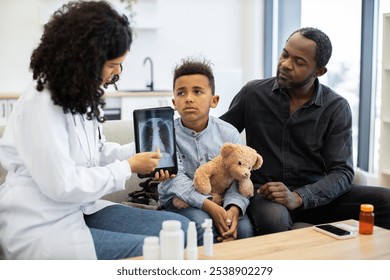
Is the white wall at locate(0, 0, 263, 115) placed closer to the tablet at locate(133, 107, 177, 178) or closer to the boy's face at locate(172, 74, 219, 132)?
the boy's face at locate(172, 74, 219, 132)

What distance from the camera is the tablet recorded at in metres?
1.56

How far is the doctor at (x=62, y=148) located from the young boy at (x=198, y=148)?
0.37 meters

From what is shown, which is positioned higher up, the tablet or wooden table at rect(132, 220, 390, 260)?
the tablet

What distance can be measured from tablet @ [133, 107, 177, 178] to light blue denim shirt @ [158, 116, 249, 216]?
0.24ft

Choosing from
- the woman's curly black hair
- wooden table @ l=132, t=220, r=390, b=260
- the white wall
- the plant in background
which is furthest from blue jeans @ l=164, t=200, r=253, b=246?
the plant in background

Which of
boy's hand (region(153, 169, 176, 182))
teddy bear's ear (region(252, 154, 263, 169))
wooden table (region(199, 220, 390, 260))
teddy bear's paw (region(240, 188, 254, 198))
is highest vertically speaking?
teddy bear's ear (region(252, 154, 263, 169))

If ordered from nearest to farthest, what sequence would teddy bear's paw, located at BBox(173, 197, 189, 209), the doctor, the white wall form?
1. the doctor
2. teddy bear's paw, located at BBox(173, 197, 189, 209)
3. the white wall

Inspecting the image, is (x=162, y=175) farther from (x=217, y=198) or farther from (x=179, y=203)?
(x=217, y=198)

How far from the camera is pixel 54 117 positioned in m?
1.21

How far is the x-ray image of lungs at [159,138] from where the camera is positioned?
157cm

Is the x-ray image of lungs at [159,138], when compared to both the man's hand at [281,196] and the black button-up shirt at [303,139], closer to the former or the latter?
the man's hand at [281,196]

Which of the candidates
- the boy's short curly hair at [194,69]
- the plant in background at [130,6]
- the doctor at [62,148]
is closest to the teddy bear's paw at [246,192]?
the boy's short curly hair at [194,69]
